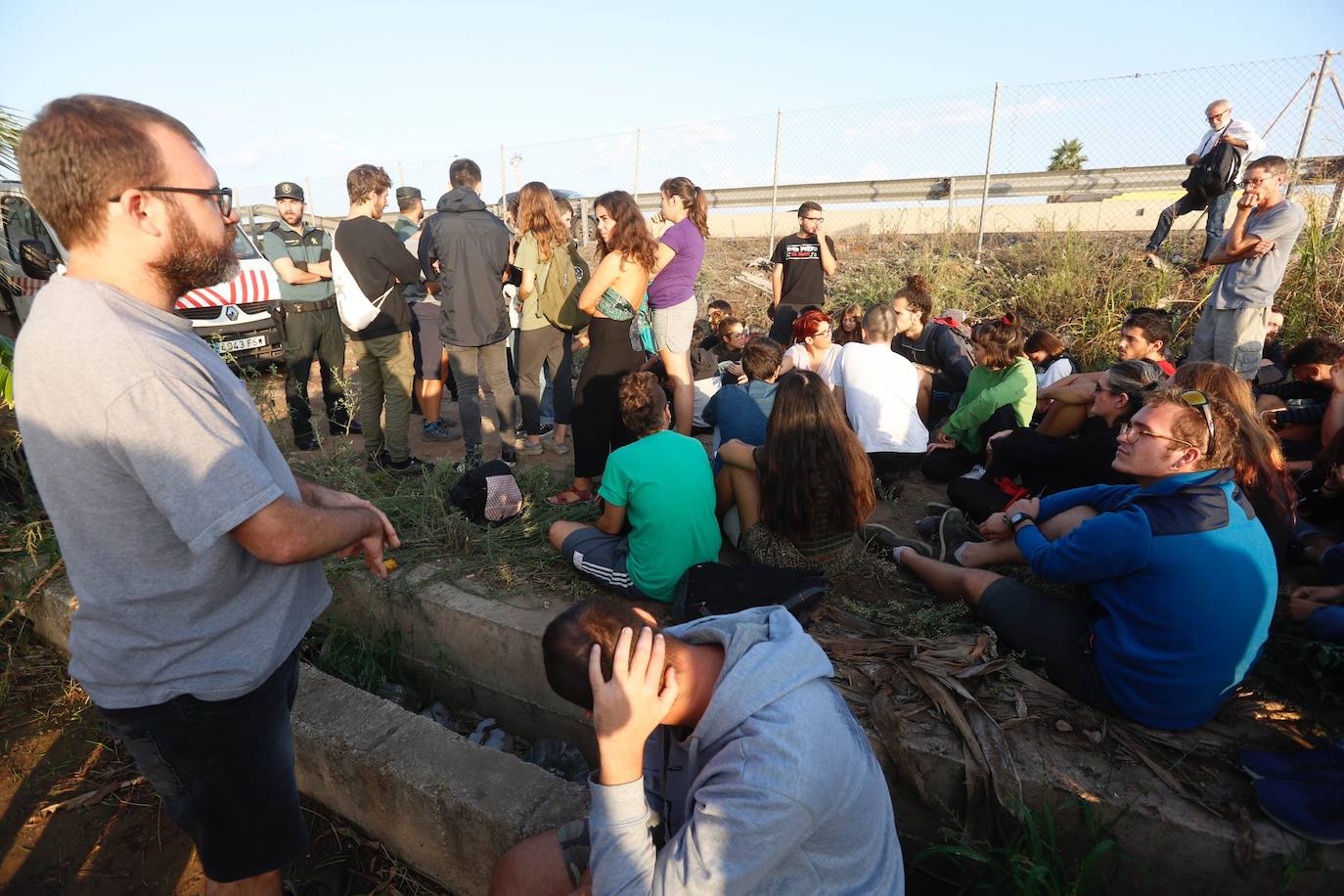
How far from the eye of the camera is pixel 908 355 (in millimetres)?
6020

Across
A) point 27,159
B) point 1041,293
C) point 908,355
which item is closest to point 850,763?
point 27,159

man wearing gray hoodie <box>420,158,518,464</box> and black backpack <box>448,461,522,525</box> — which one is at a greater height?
man wearing gray hoodie <box>420,158,518,464</box>

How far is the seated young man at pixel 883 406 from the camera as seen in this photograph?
14.7ft

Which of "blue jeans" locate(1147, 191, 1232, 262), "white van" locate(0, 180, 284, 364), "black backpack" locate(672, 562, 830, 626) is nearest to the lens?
"black backpack" locate(672, 562, 830, 626)

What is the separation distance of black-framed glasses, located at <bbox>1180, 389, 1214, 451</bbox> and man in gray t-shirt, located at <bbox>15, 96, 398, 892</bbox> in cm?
267

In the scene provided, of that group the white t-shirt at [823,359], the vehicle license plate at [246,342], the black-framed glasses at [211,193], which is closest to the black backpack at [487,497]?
the white t-shirt at [823,359]

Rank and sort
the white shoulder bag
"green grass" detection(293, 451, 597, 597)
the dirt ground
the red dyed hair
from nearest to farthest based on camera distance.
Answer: the dirt ground → "green grass" detection(293, 451, 597, 597) → the white shoulder bag → the red dyed hair

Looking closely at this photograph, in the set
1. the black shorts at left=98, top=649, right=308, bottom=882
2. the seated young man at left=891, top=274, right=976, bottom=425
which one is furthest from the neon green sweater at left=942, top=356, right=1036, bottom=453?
the black shorts at left=98, top=649, right=308, bottom=882

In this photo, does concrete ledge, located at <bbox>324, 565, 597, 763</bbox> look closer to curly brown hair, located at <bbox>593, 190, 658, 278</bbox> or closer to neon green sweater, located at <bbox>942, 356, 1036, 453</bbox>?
curly brown hair, located at <bbox>593, 190, 658, 278</bbox>

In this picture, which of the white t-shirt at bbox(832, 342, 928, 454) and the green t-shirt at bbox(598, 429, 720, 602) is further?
the white t-shirt at bbox(832, 342, 928, 454)

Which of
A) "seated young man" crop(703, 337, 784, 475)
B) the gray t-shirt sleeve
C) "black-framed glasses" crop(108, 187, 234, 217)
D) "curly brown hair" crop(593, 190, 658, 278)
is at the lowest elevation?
"seated young man" crop(703, 337, 784, 475)

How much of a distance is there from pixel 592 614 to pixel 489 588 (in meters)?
2.07

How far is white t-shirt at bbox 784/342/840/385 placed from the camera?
15.8 ft

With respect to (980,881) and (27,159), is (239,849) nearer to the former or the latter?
(27,159)
